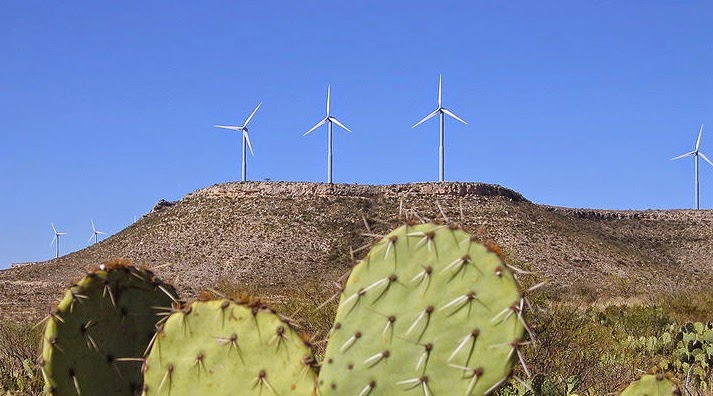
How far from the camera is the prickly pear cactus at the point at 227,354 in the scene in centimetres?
348

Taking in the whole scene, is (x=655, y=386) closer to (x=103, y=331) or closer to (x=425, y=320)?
(x=425, y=320)

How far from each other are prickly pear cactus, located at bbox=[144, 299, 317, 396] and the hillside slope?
48.4 m

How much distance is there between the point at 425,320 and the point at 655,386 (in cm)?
147

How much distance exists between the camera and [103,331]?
4.22m

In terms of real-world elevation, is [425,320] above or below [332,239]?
above

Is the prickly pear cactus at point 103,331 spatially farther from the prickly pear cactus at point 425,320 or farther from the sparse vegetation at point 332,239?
the sparse vegetation at point 332,239

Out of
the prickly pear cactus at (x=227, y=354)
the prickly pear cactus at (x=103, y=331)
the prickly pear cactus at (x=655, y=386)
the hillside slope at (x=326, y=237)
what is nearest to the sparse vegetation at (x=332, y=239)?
the hillside slope at (x=326, y=237)

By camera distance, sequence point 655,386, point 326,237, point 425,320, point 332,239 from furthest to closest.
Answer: point 326,237 → point 332,239 → point 655,386 → point 425,320

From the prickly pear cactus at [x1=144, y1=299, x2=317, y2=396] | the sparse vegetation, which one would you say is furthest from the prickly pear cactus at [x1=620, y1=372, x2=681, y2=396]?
the sparse vegetation

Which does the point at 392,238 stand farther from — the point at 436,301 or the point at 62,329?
the point at 62,329

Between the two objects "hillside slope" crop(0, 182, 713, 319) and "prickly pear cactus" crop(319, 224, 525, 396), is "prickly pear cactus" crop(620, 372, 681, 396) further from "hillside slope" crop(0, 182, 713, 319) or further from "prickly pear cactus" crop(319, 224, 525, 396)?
"hillside slope" crop(0, 182, 713, 319)

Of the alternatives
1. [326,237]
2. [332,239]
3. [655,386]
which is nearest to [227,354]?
[655,386]

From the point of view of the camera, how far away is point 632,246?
2872 inches

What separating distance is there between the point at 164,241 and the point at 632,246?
1384 inches
